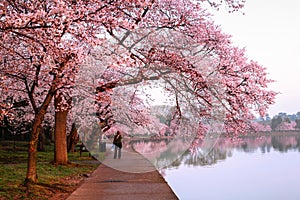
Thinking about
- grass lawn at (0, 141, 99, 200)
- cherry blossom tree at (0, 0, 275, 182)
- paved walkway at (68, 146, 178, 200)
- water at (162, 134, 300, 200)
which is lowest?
water at (162, 134, 300, 200)

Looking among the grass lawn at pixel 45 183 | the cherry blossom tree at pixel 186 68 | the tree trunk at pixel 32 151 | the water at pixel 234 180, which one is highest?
the cherry blossom tree at pixel 186 68

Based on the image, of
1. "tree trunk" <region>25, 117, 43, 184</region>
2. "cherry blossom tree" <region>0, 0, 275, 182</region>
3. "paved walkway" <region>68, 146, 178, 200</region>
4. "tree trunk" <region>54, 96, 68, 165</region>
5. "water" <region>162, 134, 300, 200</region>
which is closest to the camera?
"paved walkway" <region>68, 146, 178, 200</region>

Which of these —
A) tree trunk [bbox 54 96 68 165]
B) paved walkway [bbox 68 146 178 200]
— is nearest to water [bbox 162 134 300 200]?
paved walkway [bbox 68 146 178 200]

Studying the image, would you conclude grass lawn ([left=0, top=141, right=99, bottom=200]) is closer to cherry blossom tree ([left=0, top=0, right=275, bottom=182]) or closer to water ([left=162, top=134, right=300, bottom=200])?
cherry blossom tree ([left=0, top=0, right=275, bottom=182])

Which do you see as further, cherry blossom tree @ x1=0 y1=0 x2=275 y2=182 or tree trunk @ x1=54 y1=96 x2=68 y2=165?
tree trunk @ x1=54 y1=96 x2=68 y2=165

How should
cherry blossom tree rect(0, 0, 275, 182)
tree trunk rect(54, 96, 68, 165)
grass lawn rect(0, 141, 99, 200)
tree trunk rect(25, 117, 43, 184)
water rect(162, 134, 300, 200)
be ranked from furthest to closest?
water rect(162, 134, 300, 200) < tree trunk rect(54, 96, 68, 165) < cherry blossom tree rect(0, 0, 275, 182) < tree trunk rect(25, 117, 43, 184) < grass lawn rect(0, 141, 99, 200)

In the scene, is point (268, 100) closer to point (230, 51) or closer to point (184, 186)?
point (230, 51)

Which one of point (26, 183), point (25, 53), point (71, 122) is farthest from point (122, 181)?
point (71, 122)

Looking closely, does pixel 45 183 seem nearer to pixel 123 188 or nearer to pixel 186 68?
pixel 123 188

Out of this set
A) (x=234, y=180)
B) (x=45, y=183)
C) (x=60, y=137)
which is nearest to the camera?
(x=45, y=183)

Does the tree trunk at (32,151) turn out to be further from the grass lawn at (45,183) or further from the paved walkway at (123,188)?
the paved walkway at (123,188)

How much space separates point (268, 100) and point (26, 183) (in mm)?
9928

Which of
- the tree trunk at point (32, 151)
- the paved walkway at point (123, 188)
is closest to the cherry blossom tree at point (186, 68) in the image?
the tree trunk at point (32, 151)

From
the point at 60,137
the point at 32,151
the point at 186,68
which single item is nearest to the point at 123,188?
the point at 32,151
